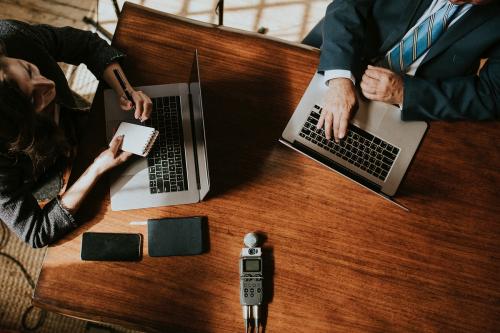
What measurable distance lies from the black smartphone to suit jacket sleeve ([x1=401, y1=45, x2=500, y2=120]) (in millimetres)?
925

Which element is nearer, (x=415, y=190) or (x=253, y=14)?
(x=415, y=190)

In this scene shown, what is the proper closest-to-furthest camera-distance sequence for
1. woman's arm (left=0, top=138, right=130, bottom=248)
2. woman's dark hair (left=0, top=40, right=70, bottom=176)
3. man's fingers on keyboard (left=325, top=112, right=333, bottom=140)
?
1. woman's dark hair (left=0, top=40, right=70, bottom=176)
2. woman's arm (left=0, top=138, right=130, bottom=248)
3. man's fingers on keyboard (left=325, top=112, right=333, bottom=140)

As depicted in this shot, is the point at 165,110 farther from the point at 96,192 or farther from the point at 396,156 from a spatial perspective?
the point at 396,156

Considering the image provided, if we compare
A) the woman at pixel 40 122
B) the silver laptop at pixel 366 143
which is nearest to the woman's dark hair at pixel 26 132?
the woman at pixel 40 122

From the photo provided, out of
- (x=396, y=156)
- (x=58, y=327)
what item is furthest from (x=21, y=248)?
(x=396, y=156)

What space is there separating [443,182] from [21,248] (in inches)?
73.4

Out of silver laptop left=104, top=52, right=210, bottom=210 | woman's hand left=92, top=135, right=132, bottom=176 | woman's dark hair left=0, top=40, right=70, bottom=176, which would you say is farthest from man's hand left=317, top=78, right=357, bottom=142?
woman's dark hair left=0, top=40, right=70, bottom=176

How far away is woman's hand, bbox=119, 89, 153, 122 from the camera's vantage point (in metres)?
1.19

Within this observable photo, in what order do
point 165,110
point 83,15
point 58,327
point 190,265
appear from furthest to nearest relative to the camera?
point 83,15 < point 58,327 < point 165,110 < point 190,265

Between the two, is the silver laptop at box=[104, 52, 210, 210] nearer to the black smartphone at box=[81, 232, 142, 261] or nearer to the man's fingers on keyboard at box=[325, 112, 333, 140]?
the black smartphone at box=[81, 232, 142, 261]

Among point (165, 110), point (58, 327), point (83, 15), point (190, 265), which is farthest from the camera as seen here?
point (83, 15)

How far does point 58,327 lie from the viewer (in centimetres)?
185

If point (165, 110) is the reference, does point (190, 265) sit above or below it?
below

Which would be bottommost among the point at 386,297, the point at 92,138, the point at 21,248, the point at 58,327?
the point at 58,327
